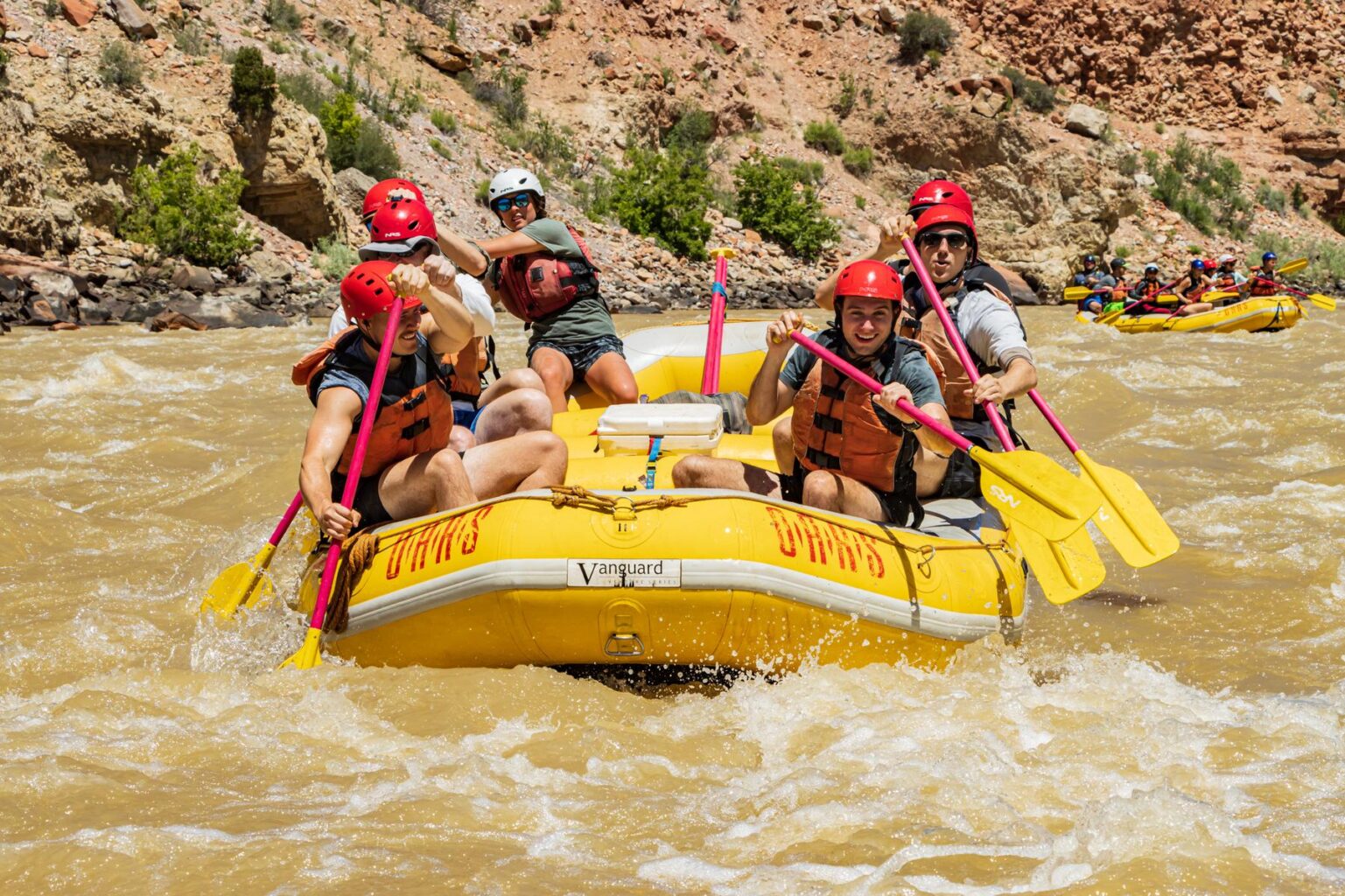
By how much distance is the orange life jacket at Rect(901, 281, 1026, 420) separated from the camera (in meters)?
4.46

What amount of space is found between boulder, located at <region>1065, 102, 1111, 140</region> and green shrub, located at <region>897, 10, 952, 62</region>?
3271 mm

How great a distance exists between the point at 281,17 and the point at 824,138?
11273 millimetres

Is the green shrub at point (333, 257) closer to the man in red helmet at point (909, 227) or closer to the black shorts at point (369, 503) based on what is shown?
the man in red helmet at point (909, 227)

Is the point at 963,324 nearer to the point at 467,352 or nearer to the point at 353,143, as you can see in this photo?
the point at 467,352

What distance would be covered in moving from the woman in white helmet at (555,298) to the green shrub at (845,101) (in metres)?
23.1

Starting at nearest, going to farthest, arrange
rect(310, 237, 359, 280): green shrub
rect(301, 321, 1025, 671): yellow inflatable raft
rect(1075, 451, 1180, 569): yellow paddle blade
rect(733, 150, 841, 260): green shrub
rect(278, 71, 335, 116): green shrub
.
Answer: rect(301, 321, 1025, 671): yellow inflatable raft → rect(1075, 451, 1180, 569): yellow paddle blade → rect(310, 237, 359, 280): green shrub → rect(278, 71, 335, 116): green shrub → rect(733, 150, 841, 260): green shrub

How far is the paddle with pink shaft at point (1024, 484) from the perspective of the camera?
369 cm

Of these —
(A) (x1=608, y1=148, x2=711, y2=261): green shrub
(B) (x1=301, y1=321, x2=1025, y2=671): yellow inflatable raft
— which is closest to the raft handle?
(B) (x1=301, y1=321, x2=1025, y2=671): yellow inflatable raft

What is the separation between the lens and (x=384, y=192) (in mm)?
4512

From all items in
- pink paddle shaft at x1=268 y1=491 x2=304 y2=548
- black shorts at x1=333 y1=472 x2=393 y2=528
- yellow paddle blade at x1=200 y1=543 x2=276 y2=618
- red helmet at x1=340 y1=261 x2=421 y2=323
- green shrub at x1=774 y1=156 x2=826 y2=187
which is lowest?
yellow paddle blade at x1=200 y1=543 x2=276 y2=618

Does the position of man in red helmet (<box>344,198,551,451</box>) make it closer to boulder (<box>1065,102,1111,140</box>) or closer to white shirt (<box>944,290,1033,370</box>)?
white shirt (<box>944,290,1033,370</box>)

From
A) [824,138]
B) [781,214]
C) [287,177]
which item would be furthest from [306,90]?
[824,138]

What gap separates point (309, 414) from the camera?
830 cm

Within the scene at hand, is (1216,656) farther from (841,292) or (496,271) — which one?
(496,271)
